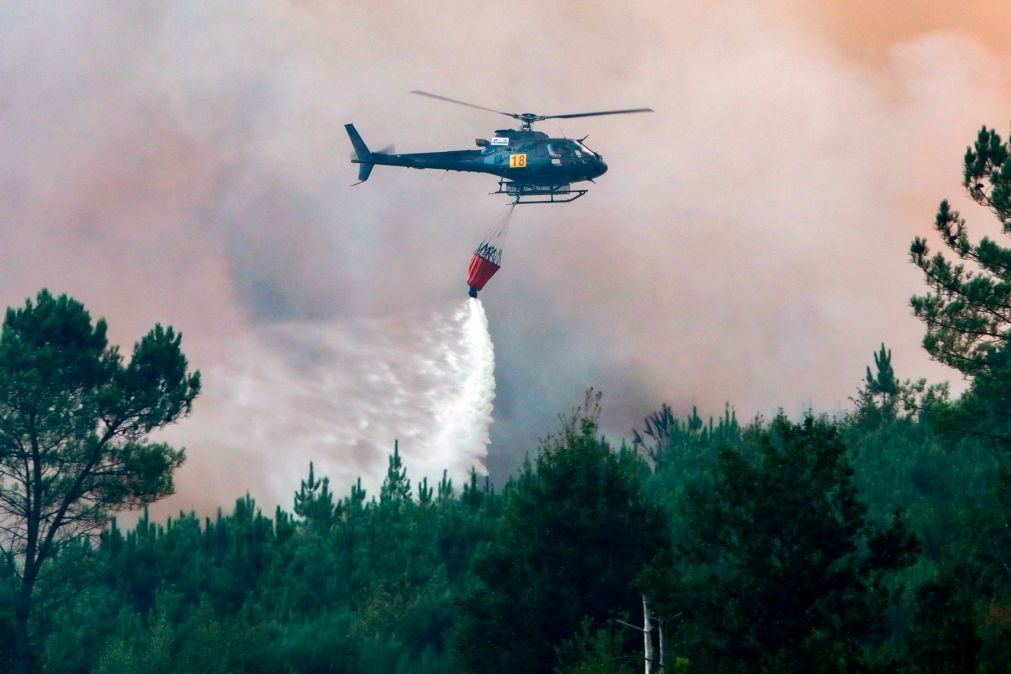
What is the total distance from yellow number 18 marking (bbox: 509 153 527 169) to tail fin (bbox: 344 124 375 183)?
9988 mm

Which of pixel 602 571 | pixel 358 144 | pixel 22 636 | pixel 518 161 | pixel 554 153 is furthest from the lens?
pixel 358 144

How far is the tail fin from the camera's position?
69.1 metres

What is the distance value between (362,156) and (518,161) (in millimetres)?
11328

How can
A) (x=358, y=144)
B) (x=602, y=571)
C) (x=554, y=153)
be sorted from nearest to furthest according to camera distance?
(x=602, y=571), (x=554, y=153), (x=358, y=144)

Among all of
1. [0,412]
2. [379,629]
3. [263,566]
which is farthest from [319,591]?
[0,412]

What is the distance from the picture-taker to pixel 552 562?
1724 inches

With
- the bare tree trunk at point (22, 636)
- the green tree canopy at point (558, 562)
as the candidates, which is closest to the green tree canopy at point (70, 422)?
the bare tree trunk at point (22, 636)

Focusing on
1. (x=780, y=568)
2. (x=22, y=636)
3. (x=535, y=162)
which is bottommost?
(x=780, y=568)

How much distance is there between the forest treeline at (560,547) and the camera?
113 ft

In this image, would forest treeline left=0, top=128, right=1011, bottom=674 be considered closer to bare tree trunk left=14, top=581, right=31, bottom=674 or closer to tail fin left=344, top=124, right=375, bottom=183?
bare tree trunk left=14, top=581, right=31, bottom=674

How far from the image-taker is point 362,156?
6944cm

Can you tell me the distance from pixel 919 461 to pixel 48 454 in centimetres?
3540

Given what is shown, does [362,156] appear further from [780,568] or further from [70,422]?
[780,568]

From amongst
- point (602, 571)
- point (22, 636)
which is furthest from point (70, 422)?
point (602, 571)
